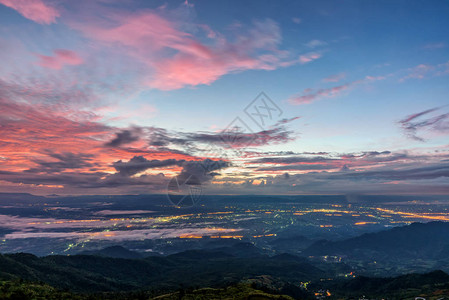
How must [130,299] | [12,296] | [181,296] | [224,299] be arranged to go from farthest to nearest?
[130,299] < [181,296] < [224,299] < [12,296]

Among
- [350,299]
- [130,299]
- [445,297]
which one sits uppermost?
[130,299]

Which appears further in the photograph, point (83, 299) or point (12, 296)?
point (83, 299)

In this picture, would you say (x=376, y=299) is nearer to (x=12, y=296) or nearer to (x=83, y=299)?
(x=83, y=299)

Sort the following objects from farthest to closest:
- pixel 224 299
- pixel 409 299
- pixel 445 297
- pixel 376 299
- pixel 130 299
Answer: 1. pixel 376 299
2. pixel 409 299
3. pixel 445 297
4. pixel 130 299
5. pixel 224 299

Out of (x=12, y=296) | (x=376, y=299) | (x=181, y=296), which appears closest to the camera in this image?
(x=12, y=296)

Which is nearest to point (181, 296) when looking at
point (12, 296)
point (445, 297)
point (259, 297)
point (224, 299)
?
point (224, 299)

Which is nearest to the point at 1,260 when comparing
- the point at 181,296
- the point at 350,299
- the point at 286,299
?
the point at 181,296

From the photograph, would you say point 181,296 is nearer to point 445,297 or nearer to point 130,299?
point 130,299

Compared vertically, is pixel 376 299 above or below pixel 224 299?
below

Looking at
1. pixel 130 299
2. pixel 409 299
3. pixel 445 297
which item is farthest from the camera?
pixel 409 299
